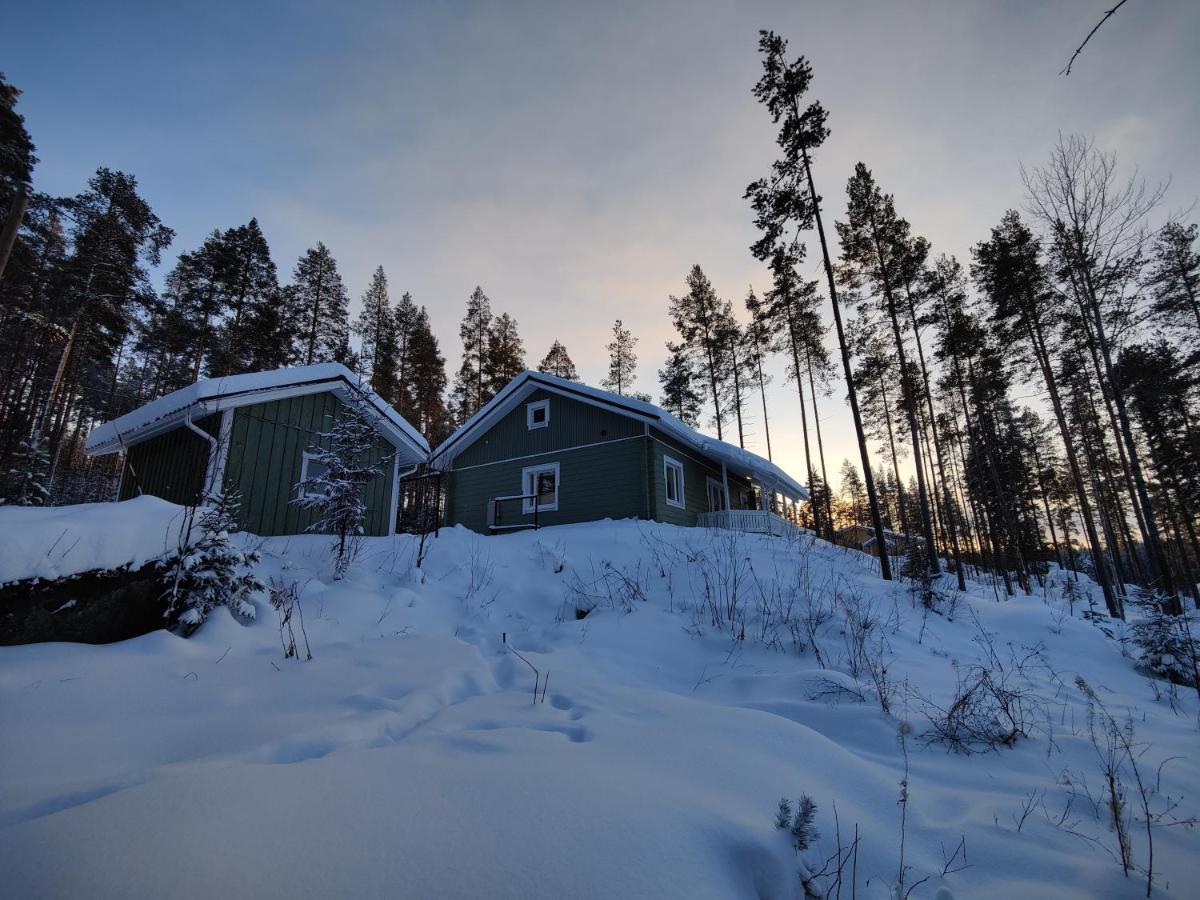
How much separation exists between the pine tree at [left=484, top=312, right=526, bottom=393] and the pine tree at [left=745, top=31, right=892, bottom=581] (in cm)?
1689

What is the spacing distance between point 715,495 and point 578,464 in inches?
240

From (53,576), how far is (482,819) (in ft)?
12.2

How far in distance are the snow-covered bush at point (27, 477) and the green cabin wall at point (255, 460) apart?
3028 millimetres

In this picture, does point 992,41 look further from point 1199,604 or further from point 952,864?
point 1199,604

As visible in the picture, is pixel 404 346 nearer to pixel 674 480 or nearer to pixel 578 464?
pixel 578 464

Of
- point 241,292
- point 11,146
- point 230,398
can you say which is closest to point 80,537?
point 230,398

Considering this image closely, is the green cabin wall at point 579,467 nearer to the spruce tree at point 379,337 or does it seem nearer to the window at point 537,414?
Result: the window at point 537,414

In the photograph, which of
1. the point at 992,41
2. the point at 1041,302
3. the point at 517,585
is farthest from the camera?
the point at 1041,302

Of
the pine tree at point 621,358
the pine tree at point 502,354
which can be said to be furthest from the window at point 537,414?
the pine tree at point 621,358

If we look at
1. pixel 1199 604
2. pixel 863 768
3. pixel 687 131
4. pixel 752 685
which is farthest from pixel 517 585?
pixel 1199 604

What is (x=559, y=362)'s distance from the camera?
27.4 metres

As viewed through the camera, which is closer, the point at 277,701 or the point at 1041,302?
the point at 277,701

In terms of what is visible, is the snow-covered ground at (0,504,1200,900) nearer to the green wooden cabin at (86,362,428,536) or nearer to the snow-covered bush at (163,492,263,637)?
the snow-covered bush at (163,492,263,637)

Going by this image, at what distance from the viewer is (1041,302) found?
13461mm
